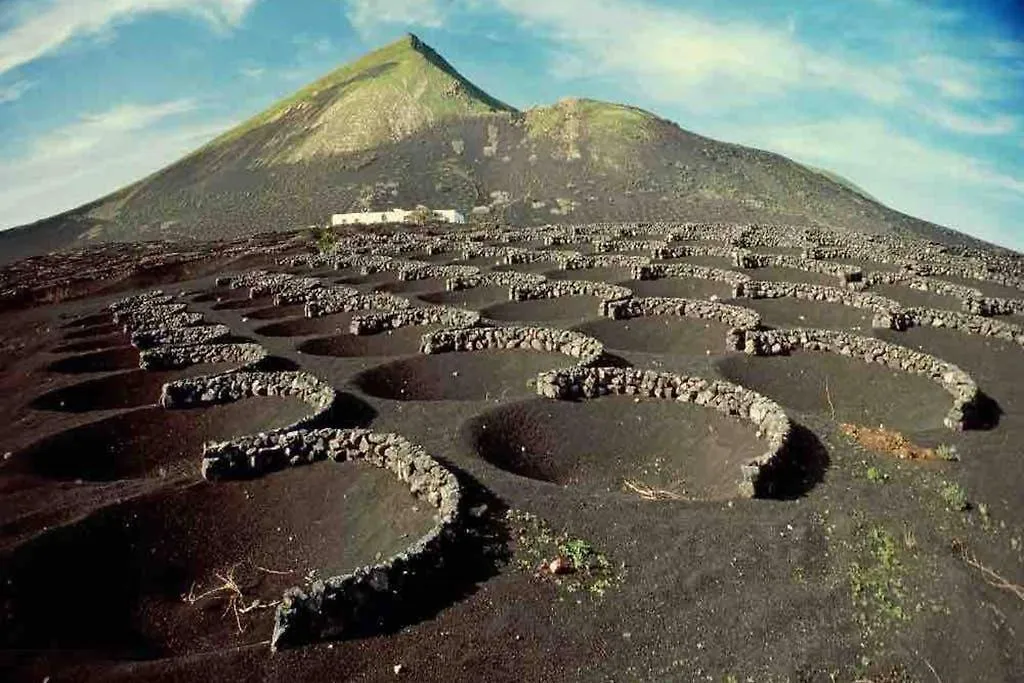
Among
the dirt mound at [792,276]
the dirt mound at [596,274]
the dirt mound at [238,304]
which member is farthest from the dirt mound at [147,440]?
the dirt mound at [792,276]

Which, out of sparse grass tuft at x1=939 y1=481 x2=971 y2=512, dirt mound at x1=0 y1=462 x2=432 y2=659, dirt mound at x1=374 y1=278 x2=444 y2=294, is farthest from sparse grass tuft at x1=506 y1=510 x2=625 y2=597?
dirt mound at x1=374 y1=278 x2=444 y2=294

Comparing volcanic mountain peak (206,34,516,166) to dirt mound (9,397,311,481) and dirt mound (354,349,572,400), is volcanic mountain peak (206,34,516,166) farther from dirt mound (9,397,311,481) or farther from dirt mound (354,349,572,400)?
dirt mound (9,397,311,481)

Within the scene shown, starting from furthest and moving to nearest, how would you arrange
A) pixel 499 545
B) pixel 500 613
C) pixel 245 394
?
pixel 245 394 < pixel 499 545 < pixel 500 613

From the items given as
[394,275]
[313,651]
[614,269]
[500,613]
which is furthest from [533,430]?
[394,275]

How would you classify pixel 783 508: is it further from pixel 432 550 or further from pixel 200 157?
pixel 200 157

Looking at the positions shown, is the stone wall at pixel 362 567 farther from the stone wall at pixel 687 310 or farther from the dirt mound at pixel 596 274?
the dirt mound at pixel 596 274

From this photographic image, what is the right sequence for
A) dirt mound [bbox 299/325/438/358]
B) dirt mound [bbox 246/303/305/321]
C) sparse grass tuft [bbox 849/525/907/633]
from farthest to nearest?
dirt mound [bbox 246/303/305/321] < dirt mound [bbox 299/325/438/358] < sparse grass tuft [bbox 849/525/907/633]
